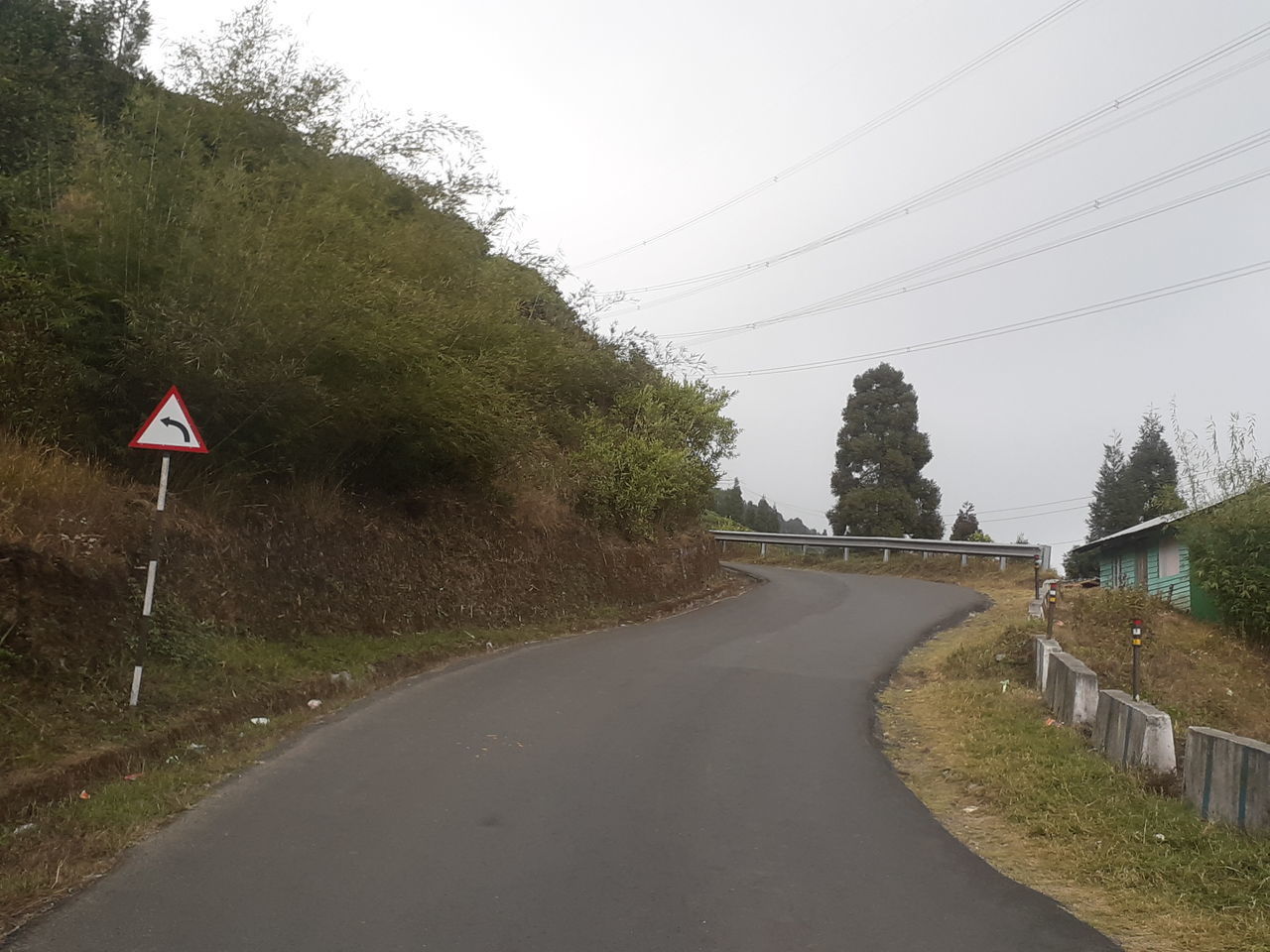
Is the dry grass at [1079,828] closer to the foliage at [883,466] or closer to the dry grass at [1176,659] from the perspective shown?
the dry grass at [1176,659]

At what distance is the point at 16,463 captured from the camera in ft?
29.6

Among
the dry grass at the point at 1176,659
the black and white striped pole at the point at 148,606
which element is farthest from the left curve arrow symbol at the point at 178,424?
the dry grass at the point at 1176,659

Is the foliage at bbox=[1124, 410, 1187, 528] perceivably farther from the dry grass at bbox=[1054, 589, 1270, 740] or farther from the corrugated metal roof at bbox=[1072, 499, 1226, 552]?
the dry grass at bbox=[1054, 589, 1270, 740]

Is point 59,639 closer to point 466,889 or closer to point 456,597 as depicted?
point 466,889

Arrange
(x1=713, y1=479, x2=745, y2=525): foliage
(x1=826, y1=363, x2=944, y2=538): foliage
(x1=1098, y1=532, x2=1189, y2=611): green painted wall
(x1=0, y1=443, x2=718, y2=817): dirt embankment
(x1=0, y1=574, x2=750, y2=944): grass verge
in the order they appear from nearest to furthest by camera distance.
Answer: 1. (x1=0, y1=574, x2=750, y2=944): grass verge
2. (x1=0, y1=443, x2=718, y2=817): dirt embankment
3. (x1=1098, y1=532, x2=1189, y2=611): green painted wall
4. (x1=826, y1=363, x2=944, y2=538): foliage
5. (x1=713, y1=479, x2=745, y2=525): foliage

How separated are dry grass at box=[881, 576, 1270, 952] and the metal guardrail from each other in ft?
65.6

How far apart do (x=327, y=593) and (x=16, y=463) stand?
173 inches

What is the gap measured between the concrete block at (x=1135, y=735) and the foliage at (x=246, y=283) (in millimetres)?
8363

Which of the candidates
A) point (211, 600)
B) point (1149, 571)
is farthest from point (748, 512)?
point (211, 600)

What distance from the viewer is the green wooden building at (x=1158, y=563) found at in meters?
23.1

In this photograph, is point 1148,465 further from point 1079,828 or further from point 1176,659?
point 1079,828

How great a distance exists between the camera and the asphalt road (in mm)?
4844

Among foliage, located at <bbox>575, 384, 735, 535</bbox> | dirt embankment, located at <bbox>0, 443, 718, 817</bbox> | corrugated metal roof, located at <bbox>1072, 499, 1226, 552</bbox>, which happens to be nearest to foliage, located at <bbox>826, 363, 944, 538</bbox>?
corrugated metal roof, located at <bbox>1072, 499, 1226, 552</bbox>

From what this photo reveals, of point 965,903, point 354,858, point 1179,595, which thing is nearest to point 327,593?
point 354,858
